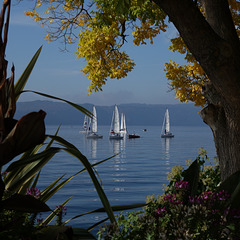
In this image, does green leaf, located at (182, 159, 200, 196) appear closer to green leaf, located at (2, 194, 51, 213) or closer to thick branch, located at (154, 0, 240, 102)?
thick branch, located at (154, 0, 240, 102)

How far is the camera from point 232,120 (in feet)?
19.9

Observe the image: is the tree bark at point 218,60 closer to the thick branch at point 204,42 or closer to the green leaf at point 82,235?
the thick branch at point 204,42

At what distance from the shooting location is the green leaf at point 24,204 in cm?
286

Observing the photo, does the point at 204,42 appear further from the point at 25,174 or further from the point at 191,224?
the point at 25,174

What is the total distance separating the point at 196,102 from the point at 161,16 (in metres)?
3.77

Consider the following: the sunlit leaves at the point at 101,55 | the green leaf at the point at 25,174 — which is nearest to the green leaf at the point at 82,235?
the green leaf at the point at 25,174

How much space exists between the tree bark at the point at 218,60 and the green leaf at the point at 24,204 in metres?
3.25

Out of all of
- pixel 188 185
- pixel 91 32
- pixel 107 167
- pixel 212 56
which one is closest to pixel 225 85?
pixel 212 56

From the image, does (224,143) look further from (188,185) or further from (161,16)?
(161,16)

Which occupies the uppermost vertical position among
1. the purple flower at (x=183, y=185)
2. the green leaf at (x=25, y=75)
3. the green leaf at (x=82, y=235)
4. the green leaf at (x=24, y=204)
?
the green leaf at (x=25, y=75)

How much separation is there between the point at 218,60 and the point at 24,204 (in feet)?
11.1

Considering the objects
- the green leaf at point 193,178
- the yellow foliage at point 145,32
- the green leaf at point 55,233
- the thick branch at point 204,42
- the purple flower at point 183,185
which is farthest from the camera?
the yellow foliage at point 145,32

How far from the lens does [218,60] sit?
5281mm

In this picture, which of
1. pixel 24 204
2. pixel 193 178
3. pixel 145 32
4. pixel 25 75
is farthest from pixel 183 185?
pixel 145 32
